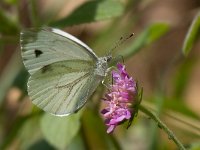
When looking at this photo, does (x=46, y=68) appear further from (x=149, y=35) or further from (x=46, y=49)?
(x=149, y=35)

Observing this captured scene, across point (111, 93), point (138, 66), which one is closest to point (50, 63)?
point (111, 93)

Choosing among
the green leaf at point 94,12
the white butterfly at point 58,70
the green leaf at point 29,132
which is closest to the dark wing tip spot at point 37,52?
the white butterfly at point 58,70

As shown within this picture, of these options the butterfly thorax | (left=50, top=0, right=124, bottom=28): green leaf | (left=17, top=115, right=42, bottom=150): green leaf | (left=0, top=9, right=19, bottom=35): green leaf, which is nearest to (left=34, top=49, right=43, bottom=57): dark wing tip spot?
the butterfly thorax

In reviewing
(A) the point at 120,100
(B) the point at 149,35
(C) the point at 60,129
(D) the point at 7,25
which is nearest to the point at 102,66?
(A) the point at 120,100

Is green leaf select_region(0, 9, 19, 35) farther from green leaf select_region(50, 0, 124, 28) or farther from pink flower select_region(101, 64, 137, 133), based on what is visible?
pink flower select_region(101, 64, 137, 133)

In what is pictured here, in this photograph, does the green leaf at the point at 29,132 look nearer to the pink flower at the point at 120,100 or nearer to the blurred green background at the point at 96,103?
the blurred green background at the point at 96,103

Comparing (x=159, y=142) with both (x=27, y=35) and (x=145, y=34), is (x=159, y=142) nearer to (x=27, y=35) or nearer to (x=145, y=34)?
(x=145, y=34)
